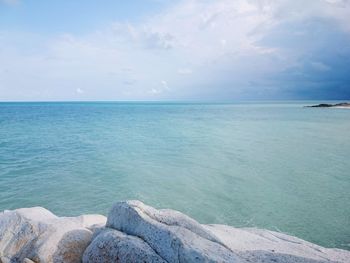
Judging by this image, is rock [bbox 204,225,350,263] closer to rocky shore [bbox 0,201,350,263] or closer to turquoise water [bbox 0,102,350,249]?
rocky shore [bbox 0,201,350,263]

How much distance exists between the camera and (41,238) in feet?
26.0

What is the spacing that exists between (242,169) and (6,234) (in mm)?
17156

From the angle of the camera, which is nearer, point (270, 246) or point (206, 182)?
point (270, 246)

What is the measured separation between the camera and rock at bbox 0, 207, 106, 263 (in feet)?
24.4

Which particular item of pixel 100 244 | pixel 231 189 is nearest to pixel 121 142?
pixel 231 189

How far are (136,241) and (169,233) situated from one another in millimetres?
784

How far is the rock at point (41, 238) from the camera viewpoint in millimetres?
7438

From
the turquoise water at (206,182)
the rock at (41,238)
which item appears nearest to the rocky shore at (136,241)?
the rock at (41,238)

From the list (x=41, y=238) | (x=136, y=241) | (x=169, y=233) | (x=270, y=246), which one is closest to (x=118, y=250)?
(x=136, y=241)

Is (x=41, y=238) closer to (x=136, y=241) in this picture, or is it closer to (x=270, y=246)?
(x=136, y=241)

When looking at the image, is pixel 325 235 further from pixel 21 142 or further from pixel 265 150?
pixel 21 142

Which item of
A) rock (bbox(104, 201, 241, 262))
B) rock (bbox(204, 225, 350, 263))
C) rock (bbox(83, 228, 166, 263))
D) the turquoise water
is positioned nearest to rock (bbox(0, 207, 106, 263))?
rock (bbox(83, 228, 166, 263))

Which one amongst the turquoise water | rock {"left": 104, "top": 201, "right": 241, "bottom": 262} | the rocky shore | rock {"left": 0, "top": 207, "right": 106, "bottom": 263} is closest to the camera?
rock {"left": 104, "top": 201, "right": 241, "bottom": 262}

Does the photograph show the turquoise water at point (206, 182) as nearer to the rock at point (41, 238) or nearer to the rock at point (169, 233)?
the rock at point (41, 238)
